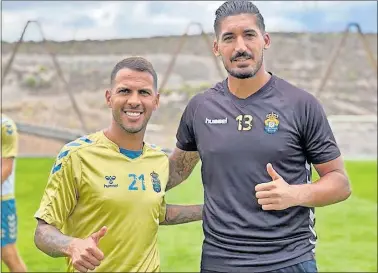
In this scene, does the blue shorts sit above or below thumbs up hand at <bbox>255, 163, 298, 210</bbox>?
below

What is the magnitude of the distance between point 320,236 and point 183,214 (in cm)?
600

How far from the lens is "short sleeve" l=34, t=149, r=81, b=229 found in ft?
9.06

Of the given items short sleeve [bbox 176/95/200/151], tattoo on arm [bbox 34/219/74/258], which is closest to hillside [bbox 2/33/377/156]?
short sleeve [bbox 176/95/200/151]

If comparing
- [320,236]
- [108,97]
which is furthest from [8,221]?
[320,236]

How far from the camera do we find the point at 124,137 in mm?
2977

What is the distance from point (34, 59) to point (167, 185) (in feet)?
68.3

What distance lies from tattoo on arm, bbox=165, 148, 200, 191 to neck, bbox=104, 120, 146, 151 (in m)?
0.22

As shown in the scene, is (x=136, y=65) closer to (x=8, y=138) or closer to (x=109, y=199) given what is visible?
(x=109, y=199)

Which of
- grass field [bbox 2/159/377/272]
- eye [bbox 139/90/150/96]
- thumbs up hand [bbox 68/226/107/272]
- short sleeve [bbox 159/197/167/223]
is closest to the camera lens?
thumbs up hand [bbox 68/226/107/272]

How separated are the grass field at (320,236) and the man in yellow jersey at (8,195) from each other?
1116 millimetres

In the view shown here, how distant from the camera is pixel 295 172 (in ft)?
9.08

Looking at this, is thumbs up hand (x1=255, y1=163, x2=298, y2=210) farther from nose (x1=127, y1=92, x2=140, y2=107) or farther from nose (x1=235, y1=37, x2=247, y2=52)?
nose (x1=127, y1=92, x2=140, y2=107)

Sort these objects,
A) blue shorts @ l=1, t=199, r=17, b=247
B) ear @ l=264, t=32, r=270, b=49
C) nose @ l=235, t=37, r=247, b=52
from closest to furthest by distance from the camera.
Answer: nose @ l=235, t=37, r=247, b=52 < ear @ l=264, t=32, r=270, b=49 < blue shorts @ l=1, t=199, r=17, b=247

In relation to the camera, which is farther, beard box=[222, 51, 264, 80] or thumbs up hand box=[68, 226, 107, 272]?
beard box=[222, 51, 264, 80]
